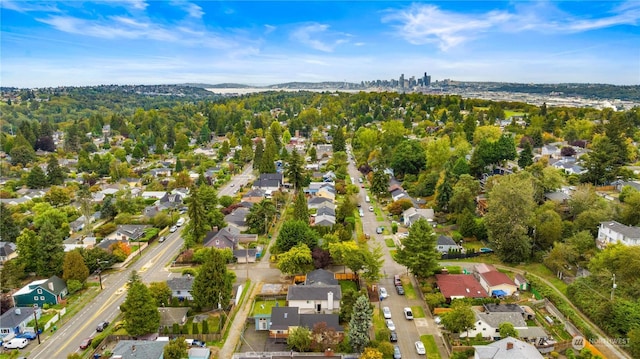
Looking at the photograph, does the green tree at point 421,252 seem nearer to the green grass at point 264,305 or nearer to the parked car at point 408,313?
the parked car at point 408,313

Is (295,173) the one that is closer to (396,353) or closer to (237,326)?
(237,326)

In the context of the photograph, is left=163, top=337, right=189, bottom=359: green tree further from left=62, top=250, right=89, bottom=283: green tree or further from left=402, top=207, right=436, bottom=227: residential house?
left=402, top=207, right=436, bottom=227: residential house

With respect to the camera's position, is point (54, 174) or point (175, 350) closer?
point (175, 350)

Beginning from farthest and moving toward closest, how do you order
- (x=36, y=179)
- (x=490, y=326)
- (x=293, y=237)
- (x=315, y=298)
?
(x=36, y=179), (x=293, y=237), (x=315, y=298), (x=490, y=326)

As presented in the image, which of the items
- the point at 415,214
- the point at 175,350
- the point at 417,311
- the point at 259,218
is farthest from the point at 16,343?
the point at 415,214

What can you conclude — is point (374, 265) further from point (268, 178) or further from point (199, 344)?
point (268, 178)

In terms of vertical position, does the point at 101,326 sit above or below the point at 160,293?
below

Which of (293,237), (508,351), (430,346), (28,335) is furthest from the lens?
(293,237)
